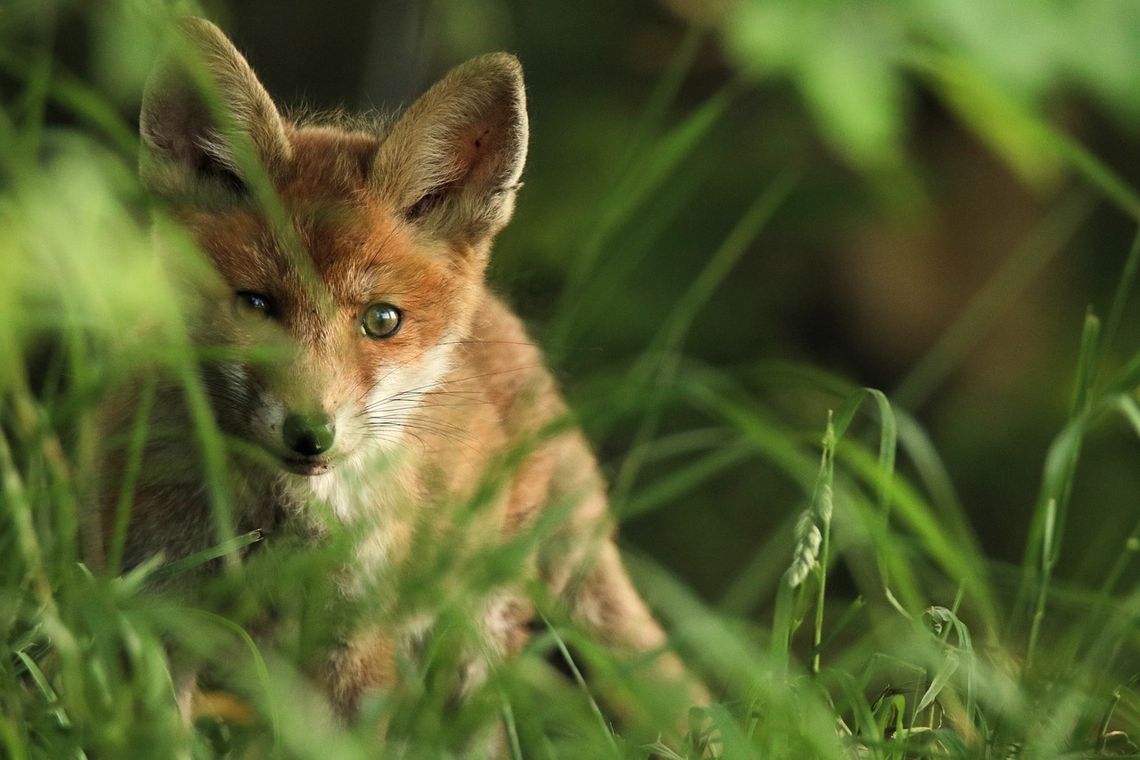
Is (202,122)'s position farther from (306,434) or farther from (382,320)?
(306,434)

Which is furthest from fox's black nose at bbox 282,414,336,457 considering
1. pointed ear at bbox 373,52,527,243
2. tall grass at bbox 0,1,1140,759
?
pointed ear at bbox 373,52,527,243

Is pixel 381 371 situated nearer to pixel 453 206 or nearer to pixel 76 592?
A: pixel 453 206

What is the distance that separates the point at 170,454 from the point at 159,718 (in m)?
1.09

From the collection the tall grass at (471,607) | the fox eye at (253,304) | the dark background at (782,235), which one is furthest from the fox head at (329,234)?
the dark background at (782,235)

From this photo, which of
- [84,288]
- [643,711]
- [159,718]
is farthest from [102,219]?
[643,711]

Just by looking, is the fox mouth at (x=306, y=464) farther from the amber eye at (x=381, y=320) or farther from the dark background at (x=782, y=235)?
the dark background at (x=782, y=235)

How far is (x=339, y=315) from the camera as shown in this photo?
9.27 ft

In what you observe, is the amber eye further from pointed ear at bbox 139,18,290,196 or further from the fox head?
pointed ear at bbox 139,18,290,196

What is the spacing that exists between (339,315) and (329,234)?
0.53ft

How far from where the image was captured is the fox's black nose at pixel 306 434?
2.62m

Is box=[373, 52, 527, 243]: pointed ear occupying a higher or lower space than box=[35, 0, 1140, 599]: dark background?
higher

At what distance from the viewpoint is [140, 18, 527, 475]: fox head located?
2.71m

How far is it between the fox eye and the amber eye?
196mm

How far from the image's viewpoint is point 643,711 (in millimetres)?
2053
